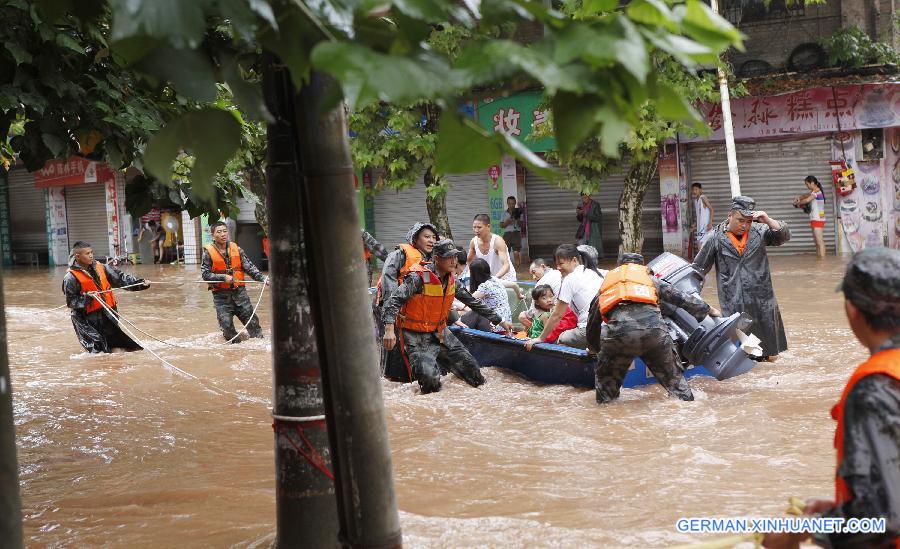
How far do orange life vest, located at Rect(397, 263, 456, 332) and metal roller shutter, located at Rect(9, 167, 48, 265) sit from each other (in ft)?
87.5

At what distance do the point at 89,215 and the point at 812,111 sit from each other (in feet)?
73.7

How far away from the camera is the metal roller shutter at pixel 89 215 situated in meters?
30.7

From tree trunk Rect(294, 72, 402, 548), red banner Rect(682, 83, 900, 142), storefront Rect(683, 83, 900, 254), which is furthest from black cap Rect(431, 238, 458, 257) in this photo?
storefront Rect(683, 83, 900, 254)

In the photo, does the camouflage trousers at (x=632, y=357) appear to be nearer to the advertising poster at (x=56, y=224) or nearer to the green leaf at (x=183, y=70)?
the green leaf at (x=183, y=70)

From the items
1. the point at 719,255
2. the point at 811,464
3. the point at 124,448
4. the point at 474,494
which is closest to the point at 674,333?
Answer: the point at 719,255

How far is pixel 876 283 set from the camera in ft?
8.12

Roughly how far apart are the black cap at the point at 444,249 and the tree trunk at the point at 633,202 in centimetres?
1040

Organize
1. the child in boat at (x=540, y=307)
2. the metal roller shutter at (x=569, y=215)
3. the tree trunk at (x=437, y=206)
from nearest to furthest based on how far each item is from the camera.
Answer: the child in boat at (x=540, y=307), the tree trunk at (x=437, y=206), the metal roller shutter at (x=569, y=215)

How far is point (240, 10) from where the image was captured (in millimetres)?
1825

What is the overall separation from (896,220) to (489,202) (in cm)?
898

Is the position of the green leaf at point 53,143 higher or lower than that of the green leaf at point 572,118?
higher

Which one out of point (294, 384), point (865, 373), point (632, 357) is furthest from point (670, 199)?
point (865, 373)

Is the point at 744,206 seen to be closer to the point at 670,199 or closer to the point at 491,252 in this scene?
the point at 491,252

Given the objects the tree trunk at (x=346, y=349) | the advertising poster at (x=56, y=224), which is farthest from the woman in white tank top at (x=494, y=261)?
the advertising poster at (x=56, y=224)
